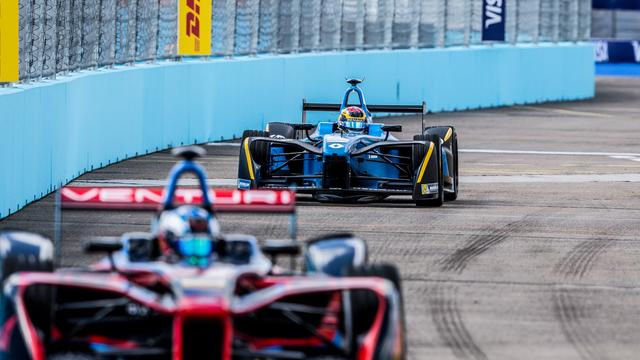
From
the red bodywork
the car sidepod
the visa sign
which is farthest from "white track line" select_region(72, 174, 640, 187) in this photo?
the visa sign

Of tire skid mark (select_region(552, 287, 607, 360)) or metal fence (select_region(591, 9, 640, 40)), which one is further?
metal fence (select_region(591, 9, 640, 40))

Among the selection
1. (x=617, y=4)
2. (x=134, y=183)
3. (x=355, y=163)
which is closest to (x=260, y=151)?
(x=355, y=163)

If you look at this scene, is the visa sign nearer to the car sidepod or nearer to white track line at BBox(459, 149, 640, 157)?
white track line at BBox(459, 149, 640, 157)

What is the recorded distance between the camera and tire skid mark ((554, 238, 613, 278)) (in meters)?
14.0

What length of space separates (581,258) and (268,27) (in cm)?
1760

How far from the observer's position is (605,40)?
60.7m

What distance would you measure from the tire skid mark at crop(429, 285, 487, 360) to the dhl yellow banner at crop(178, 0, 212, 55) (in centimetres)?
1497

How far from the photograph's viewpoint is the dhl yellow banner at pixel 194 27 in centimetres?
2722

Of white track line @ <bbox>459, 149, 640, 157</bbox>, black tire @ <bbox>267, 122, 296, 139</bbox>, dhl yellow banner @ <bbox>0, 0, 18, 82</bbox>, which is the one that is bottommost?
white track line @ <bbox>459, 149, 640, 157</bbox>

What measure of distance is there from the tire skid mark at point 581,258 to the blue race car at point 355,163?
2.82m

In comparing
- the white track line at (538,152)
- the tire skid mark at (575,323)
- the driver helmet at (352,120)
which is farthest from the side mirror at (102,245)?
the white track line at (538,152)

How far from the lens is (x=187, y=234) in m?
8.89

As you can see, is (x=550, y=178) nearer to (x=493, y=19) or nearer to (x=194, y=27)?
(x=194, y=27)

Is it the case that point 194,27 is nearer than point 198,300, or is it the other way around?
point 198,300
